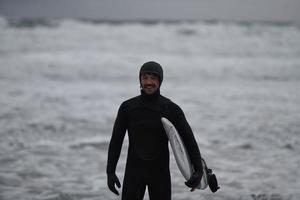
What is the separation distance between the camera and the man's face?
3334 millimetres

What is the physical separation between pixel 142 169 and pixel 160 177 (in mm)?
159

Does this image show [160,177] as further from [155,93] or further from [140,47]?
[140,47]

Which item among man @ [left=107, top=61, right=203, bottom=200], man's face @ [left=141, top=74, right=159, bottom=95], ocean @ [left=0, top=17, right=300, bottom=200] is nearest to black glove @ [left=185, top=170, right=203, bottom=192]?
man @ [left=107, top=61, right=203, bottom=200]

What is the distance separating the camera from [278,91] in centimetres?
1477

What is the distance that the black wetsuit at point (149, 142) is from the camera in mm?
3371

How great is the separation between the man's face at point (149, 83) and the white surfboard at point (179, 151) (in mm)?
230

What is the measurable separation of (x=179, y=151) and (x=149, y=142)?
24 cm

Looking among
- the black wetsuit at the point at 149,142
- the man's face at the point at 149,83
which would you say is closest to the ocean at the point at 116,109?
the black wetsuit at the point at 149,142

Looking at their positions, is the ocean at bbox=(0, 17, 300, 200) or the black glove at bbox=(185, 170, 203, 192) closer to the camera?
the black glove at bbox=(185, 170, 203, 192)

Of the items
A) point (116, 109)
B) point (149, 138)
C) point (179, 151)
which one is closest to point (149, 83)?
point (149, 138)

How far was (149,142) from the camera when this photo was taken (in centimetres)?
340

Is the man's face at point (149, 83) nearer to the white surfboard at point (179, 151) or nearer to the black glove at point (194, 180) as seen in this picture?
the white surfboard at point (179, 151)

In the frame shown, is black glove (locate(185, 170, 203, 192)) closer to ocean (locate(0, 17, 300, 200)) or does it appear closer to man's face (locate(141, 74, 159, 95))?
man's face (locate(141, 74, 159, 95))

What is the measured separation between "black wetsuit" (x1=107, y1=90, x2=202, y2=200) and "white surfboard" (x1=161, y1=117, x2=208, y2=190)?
0.05 metres
